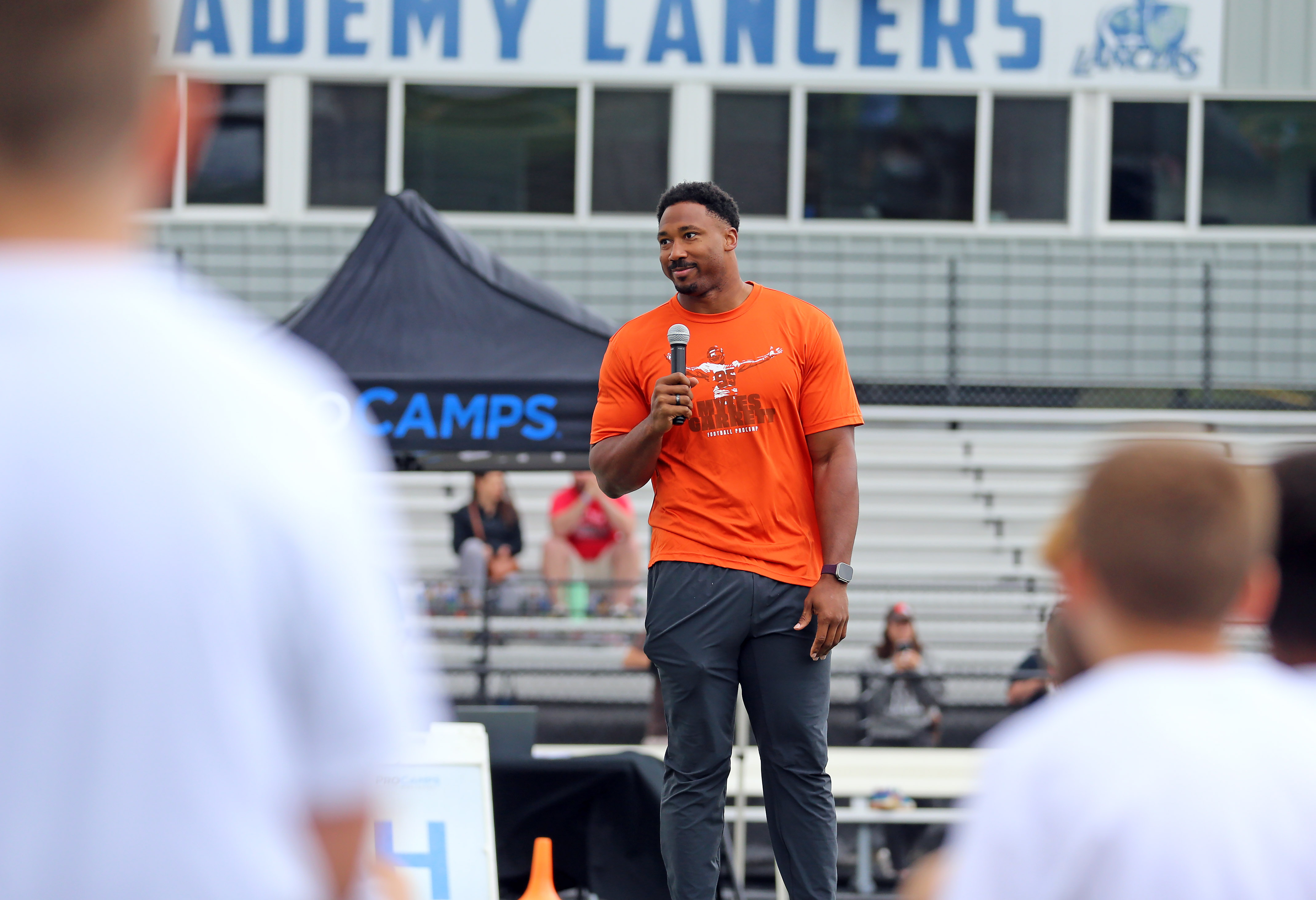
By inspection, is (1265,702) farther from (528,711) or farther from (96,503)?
(528,711)

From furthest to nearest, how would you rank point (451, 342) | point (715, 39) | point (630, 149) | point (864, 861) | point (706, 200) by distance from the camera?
Result: 1. point (630, 149)
2. point (715, 39)
3. point (864, 861)
4. point (451, 342)
5. point (706, 200)

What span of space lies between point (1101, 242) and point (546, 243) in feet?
17.8

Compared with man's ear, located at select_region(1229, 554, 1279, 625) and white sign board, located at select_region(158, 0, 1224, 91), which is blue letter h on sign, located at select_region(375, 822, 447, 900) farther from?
white sign board, located at select_region(158, 0, 1224, 91)

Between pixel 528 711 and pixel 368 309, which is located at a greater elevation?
pixel 368 309

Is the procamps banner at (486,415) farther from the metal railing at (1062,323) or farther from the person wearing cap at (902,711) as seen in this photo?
the metal railing at (1062,323)

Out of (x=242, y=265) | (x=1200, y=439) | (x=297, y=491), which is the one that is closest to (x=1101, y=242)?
(x=242, y=265)

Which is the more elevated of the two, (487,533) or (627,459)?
(627,459)

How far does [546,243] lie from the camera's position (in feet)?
41.6

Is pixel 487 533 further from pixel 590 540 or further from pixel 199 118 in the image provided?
pixel 199 118

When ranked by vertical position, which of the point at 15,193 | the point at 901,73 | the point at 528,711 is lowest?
the point at 528,711

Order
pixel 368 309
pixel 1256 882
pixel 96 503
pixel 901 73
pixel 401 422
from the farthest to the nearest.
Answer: pixel 901 73 < pixel 368 309 < pixel 401 422 < pixel 1256 882 < pixel 96 503

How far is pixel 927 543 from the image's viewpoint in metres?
10.9

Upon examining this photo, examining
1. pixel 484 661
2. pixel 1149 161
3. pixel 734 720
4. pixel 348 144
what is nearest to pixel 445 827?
pixel 734 720

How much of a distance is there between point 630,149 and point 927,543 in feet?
15.8
